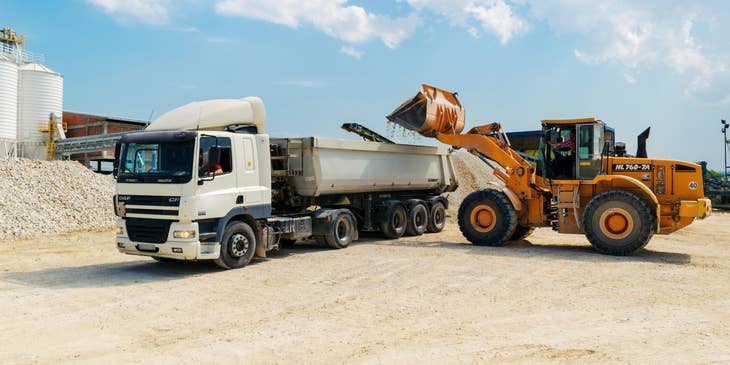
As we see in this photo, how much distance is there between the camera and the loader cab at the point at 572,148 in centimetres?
1366

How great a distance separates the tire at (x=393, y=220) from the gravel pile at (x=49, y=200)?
10079 mm

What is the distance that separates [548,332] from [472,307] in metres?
1.48

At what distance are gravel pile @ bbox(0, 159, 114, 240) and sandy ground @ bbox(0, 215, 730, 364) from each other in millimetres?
5107

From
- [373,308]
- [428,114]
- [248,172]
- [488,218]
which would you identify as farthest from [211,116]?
[488,218]

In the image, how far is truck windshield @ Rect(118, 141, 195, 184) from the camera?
10289mm

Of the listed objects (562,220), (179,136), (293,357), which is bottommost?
(293,357)

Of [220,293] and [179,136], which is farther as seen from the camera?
[179,136]

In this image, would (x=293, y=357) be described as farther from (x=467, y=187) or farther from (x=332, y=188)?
(x=467, y=187)

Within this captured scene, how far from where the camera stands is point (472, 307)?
8.18m

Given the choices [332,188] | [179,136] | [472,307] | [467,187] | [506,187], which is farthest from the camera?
[467,187]

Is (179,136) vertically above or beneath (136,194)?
above

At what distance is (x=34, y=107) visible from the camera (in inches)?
1549

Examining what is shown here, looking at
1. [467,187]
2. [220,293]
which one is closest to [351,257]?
[220,293]

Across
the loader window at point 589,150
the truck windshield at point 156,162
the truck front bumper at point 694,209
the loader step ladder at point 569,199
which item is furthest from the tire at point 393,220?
the truck front bumper at point 694,209
